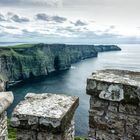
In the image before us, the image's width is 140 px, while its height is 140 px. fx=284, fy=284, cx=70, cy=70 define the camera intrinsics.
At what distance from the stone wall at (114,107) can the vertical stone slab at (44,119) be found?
0.44 meters

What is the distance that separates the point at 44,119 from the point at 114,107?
1114 mm

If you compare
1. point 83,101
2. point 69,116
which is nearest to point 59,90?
point 83,101

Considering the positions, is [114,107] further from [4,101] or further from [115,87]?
[4,101]

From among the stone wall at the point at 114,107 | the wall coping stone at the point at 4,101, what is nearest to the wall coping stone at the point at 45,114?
the stone wall at the point at 114,107

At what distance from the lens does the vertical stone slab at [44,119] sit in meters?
4.46

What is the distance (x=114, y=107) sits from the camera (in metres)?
4.42

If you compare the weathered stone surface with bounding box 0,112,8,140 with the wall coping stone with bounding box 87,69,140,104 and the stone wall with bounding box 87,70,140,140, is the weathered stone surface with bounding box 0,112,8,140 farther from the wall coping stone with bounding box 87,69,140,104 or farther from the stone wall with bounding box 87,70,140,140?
the wall coping stone with bounding box 87,69,140,104

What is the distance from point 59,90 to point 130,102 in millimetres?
93397

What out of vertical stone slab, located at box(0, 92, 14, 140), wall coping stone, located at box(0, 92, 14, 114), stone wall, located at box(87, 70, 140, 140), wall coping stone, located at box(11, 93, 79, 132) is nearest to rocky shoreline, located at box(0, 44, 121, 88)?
vertical stone slab, located at box(0, 92, 14, 140)

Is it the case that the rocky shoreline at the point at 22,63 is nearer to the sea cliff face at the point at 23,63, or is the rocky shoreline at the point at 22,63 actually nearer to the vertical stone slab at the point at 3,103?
the sea cliff face at the point at 23,63

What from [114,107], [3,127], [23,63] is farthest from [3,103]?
[23,63]

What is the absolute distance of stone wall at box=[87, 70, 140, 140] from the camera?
4.27m

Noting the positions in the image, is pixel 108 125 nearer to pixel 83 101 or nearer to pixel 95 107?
pixel 95 107

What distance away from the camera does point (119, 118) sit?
4387 millimetres
